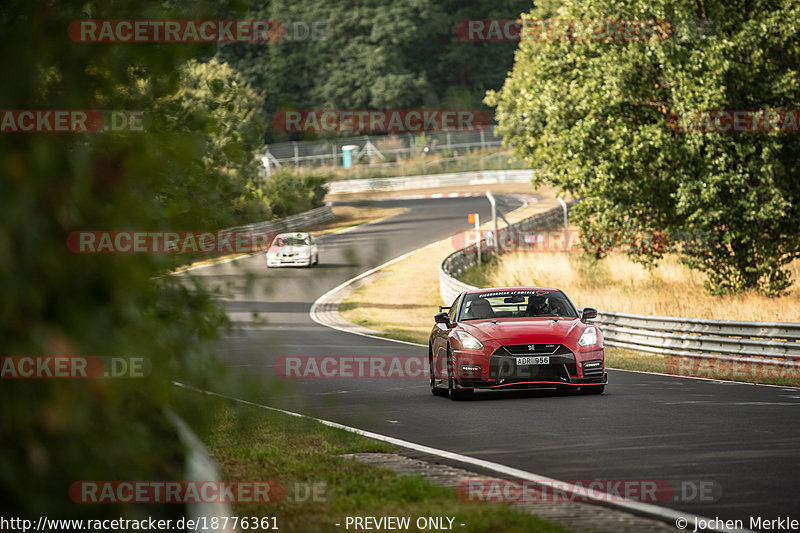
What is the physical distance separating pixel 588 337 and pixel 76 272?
11437 mm

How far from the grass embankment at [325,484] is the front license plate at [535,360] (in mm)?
4102

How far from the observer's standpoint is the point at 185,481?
4.83 m

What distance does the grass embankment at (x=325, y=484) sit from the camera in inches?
244

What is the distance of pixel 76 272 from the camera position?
160 inches

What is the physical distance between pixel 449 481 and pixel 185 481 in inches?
158

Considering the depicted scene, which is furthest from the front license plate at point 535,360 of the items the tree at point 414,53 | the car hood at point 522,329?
the tree at point 414,53

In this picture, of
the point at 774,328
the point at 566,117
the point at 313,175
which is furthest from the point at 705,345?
the point at 313,175

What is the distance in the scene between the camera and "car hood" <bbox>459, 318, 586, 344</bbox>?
14.6 metres

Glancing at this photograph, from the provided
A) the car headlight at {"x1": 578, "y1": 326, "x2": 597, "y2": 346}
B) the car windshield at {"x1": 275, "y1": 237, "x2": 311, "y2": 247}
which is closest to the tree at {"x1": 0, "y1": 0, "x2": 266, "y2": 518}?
the car windshield at {"x1": 275, "y1": 237, "x2": 311, "y2": 247}

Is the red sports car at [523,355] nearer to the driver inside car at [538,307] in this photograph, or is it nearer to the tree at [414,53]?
the driver inside car at [538,307]

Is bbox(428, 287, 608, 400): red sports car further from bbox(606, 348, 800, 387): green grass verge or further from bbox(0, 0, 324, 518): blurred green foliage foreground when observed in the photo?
bbox(0, 0, 324, 518): blurred green foliage foreground

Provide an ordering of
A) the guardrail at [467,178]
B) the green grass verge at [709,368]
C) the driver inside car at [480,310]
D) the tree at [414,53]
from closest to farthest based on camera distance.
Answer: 1. the driver inside car at [480,310]
2. the green grass verge at [709,368]
3. the tree at [414,53]
4. the guardrail at [467,178]

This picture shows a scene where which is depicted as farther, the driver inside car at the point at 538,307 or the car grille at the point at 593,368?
the driver inside car at the point at 538,307

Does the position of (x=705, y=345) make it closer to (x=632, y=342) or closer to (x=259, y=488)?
(x=632, y=342)
